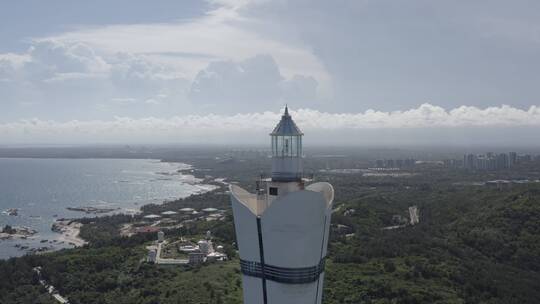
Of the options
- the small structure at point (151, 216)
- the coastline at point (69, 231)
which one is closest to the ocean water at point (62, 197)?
the coastline at point (69, 231)

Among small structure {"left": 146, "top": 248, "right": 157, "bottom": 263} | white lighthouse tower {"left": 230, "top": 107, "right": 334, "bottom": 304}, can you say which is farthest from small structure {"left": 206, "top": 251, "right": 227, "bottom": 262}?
white lighthouse tower {"left": 230, "top": 107, "right": 334, "bottom": 304}

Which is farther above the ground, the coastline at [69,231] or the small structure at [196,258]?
the small structure at [196,258]

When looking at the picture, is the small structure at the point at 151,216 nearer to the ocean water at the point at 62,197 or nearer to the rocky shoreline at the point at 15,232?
the ocean water at the point at 62,197

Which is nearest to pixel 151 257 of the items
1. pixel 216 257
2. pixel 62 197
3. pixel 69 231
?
pixel 216 257

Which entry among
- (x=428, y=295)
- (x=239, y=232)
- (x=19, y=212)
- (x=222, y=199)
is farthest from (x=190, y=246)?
(x=19, y=212)

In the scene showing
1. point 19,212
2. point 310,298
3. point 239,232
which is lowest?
point 19,212

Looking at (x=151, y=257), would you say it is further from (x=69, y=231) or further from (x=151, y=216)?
(x=151, y=216)

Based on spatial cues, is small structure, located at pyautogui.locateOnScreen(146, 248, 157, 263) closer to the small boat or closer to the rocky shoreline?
the rocky shoreline

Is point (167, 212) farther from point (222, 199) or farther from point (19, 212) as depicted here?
point (19, 212)
